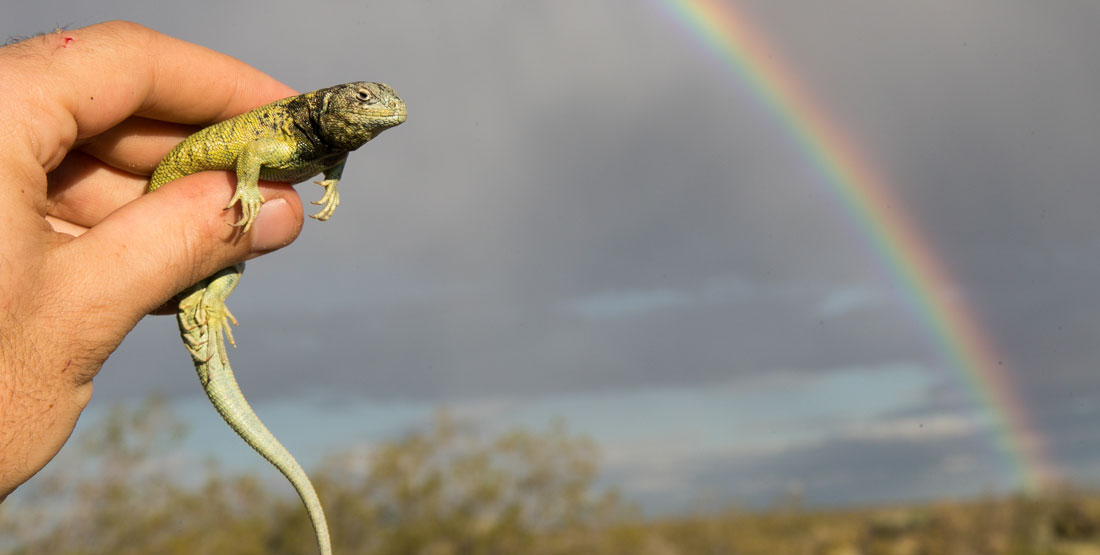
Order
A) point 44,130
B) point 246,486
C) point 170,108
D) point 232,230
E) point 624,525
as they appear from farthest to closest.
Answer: point 624,525
point 246,486
point 170,108
point 232,230
point 44,130

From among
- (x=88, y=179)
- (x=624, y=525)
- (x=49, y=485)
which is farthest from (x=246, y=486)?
(x=88, y=179)

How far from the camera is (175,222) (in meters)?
5.47

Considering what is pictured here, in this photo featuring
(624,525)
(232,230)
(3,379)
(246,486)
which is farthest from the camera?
(624,525)

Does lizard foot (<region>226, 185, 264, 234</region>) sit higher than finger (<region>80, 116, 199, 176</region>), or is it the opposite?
lizard foot (<region>226, 185, 264, 234</region>)

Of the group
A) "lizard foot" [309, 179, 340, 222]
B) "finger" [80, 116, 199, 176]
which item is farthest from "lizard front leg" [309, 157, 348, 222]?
"finger" [80, 116, 199, 176]

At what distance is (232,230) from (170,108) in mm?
1639

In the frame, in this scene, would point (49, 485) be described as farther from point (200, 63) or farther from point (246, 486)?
point (200, 63)

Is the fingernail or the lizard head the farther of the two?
the fingernail

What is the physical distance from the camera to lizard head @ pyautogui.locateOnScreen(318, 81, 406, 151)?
5.89m

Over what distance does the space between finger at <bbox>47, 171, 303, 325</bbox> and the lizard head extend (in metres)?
0.73

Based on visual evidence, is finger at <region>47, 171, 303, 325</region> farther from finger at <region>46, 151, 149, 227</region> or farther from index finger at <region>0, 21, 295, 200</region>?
finger at <region>46, 151, 149, 227</region>

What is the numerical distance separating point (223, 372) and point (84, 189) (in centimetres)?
200

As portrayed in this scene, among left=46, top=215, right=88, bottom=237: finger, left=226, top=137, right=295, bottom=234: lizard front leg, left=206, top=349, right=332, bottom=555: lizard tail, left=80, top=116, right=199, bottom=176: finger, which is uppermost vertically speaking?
left=226, top=137, right=295, bottom=234: lizard front leg

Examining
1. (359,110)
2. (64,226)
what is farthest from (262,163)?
(64,226)
